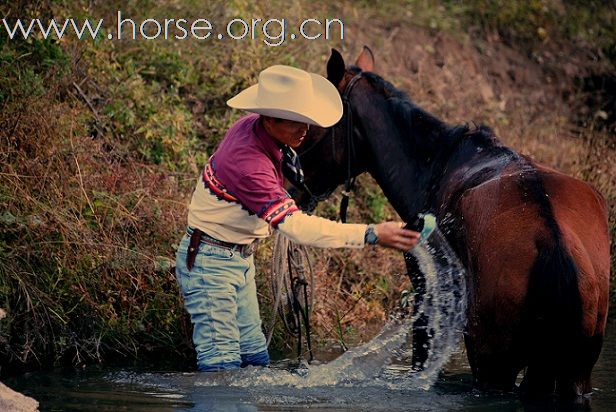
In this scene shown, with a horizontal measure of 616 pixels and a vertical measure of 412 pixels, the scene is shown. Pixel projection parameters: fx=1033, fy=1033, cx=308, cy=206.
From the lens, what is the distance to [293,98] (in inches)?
201

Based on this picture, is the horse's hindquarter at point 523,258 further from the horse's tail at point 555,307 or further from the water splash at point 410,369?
the water splash at point 410,369

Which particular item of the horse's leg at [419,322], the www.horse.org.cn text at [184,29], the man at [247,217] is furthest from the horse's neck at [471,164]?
the www.horse.org.cn text at [184,29]

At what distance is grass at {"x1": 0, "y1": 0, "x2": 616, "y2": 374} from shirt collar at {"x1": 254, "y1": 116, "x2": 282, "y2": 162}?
5.58 ft

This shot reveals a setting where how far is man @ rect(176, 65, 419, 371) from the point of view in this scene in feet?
16.2

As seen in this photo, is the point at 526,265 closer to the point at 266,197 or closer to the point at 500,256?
the point at 500,256

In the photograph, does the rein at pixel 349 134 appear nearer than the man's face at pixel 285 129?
No

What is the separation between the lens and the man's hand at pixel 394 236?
4875mm

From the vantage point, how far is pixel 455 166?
5750 millimetres

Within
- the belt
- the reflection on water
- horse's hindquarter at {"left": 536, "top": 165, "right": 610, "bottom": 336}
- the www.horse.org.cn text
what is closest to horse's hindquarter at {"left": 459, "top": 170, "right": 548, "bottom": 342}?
horse's hindquarter at {"left": 536, "top": 165, "right": 610, "bottom": 336}

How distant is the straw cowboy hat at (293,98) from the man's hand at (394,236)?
2.10ft

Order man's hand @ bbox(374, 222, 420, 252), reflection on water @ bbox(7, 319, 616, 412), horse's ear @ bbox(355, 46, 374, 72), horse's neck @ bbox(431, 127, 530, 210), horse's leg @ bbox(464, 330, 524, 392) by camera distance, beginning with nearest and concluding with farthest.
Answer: horse's leg @ bbox(464, 330, 524, 392)
man's hand @ bbox(374, 222, 420, 252)
reflection on water @ bbox(7, 319, 616, 412)
horse's neck @ bbox(431, 127, 530, 210)
horse's ear @ bbox(355, 46, 374, 72)

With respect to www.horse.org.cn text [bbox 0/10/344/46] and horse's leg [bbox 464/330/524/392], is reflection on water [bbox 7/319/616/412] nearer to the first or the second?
horse's leg [bbox 464/330/524/392]

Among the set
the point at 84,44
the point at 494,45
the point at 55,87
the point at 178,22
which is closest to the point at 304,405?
the point at 55,87

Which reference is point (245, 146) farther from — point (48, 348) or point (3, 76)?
point (3, 76)
